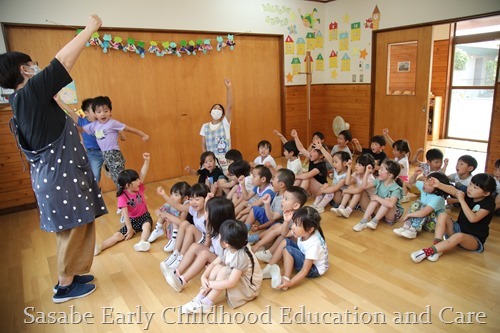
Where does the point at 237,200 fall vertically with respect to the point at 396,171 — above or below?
below

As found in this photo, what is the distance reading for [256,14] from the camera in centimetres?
514

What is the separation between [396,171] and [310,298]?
1.52 m

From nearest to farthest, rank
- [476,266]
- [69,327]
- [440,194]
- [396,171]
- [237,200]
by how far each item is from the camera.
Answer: [69,327]
[476,266]
[440,194]
[396,171]
[237,200]

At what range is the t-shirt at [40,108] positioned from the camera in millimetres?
1704

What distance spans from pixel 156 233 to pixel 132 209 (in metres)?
0.31

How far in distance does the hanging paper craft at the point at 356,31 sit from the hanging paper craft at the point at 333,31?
0.31m

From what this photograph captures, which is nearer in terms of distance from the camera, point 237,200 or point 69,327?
point 69,327

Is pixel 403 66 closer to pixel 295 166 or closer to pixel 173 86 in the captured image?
pixel 295 166

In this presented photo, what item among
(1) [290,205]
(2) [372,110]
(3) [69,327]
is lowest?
(3) [69,327]

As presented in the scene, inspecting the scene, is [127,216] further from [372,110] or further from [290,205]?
[372,110]

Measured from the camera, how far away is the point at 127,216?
2.95 metres

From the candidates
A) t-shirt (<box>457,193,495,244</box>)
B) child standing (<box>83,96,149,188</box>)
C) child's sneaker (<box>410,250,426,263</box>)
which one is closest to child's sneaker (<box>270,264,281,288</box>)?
child's sneaker (<box>410,250,426,263</box>)

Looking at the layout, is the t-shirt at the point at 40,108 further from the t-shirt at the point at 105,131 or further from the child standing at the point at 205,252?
the t-shirt at the point at 105,131

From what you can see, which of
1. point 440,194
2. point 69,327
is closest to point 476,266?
point 440,194
